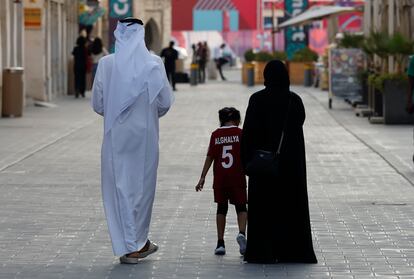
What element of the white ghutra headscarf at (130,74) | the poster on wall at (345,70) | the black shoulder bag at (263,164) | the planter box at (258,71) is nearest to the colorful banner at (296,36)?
the planter box at (258,71)

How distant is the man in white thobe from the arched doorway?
73964 millimetres

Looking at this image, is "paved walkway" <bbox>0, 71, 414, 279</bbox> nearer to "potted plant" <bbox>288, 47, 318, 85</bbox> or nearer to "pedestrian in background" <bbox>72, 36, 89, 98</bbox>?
"pedestrian in background" <bbox>72, 36, 89, 98</bbox>

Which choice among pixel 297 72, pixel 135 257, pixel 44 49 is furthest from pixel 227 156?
pixel 297 72

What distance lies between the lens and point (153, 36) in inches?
3410

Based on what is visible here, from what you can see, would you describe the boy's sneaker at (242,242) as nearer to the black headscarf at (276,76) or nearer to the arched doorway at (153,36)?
the black headscarf at (276,76)

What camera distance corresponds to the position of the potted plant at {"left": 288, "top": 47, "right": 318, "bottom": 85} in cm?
5416

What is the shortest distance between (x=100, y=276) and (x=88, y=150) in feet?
39.7

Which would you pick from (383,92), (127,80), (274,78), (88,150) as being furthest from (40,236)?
(383,92)

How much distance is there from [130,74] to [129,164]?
0.65 metres

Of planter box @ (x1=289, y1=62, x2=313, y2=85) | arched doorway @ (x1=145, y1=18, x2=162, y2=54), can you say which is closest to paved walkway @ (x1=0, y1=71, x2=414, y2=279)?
planter box @ (x1=289, y1=62, x2=313, y2=85)

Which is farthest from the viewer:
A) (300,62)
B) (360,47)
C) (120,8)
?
(300,62)

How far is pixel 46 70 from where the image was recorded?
3900cm

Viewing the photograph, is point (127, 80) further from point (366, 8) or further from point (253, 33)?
point (253, 33)

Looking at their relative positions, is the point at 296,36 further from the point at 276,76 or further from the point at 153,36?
the point at 276,76
